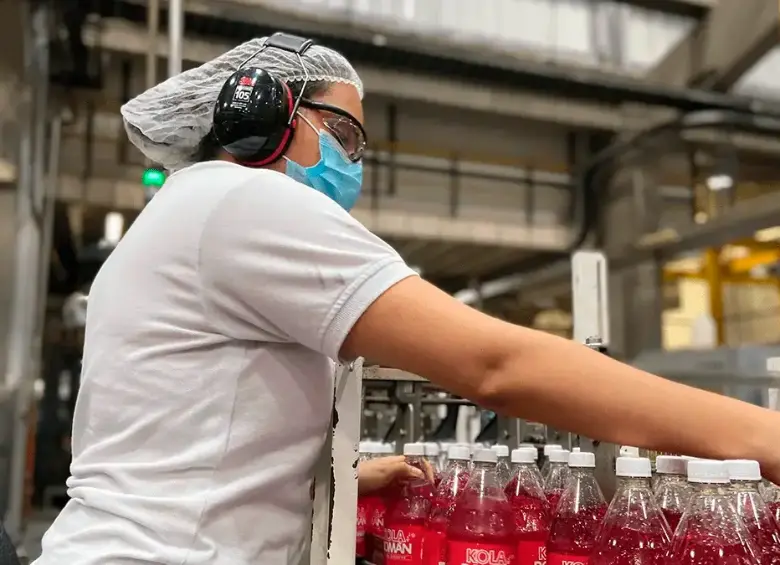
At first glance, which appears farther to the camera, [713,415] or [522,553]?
[522,553]

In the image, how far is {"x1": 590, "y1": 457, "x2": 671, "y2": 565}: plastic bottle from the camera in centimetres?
95

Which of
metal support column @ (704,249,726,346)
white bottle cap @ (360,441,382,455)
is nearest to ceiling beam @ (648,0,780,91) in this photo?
metal support column @ (704,249,726,346)

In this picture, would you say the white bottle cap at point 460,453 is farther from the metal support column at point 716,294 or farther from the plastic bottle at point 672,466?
the metal support column at point 716,294

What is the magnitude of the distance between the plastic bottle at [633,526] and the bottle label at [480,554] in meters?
0.14

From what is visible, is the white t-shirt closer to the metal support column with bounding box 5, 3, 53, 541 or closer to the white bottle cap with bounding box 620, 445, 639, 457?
the white bottle cap with bounding box 620, 445, 639, 457

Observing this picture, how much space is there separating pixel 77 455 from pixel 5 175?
3.20m

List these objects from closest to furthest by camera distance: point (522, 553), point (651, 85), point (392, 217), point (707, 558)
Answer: point (707, 558), point (522, 553), point (651, 85), point (392, 217)

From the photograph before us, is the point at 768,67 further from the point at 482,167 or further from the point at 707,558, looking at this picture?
the point at 707,558

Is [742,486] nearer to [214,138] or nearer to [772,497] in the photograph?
[772,497]

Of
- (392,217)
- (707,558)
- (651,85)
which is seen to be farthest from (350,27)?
(707,558)

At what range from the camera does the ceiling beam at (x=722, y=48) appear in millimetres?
4113

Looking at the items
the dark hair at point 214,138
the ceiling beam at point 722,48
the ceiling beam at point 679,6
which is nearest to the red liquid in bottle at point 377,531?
the dark hair at point 214,138

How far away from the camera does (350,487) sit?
103 centimetres

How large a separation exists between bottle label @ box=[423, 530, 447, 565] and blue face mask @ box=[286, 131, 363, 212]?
1.97 ft
